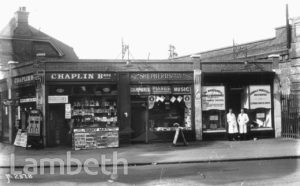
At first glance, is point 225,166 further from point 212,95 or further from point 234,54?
point 234,54

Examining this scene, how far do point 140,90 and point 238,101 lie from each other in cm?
601

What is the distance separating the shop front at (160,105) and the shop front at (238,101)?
1024mm

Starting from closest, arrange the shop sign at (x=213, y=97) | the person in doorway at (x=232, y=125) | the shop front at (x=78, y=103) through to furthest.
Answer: the shop front at (x=78, y=103), the person in doorway at (x=232, y=125), the shop sign at (x=213, y=97)

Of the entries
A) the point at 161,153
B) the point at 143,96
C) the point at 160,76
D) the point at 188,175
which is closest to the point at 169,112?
the point at 143,96

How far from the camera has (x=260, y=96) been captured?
2111 centimetres

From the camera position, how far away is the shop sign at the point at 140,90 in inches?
774

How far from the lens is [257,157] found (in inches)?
559

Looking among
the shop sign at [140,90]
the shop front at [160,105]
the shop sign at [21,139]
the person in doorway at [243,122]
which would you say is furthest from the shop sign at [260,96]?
the shop sign at [21,139]

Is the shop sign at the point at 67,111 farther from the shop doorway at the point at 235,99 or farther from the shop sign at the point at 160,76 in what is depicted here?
the shop doorway at the point at 235,99

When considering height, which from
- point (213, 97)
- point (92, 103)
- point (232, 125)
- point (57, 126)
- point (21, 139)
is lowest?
point (21, 139)

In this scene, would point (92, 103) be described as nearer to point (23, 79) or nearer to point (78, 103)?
point (78, 103)

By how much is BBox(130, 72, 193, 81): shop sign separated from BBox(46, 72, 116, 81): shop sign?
50.9 inches

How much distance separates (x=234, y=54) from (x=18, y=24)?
19816 millimetres

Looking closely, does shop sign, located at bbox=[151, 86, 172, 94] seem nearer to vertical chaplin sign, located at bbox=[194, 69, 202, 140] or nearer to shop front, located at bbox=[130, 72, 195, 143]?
shop front, located at bbox=[130, 72, 195, 143]
